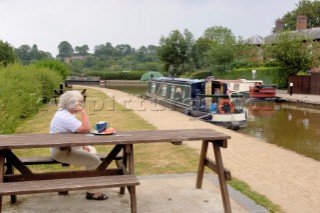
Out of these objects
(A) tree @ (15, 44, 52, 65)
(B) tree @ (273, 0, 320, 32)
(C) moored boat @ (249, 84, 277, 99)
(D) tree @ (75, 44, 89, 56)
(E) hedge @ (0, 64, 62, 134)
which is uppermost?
(B) tree @ (273, 0, 320, 32)

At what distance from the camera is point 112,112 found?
1508 cm

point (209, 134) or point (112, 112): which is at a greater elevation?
point (209, 134)

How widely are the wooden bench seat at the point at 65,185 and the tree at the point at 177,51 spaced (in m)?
41.7

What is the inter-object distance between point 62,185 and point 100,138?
0.58 metres

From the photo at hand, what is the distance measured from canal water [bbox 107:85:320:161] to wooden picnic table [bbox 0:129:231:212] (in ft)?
18.2

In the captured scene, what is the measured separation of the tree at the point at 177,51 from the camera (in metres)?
45.4

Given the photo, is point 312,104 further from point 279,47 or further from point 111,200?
point 111,200

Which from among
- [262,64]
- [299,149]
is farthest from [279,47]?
[299,149]

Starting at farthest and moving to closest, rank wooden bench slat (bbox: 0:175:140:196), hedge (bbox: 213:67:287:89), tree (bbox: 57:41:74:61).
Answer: tree (bbox: 57:41:74:61)
hedge (bbox: 213:67:287:89)
wooden bench slat (bbox: 0:175:140:196)

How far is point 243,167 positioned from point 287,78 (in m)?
25.2

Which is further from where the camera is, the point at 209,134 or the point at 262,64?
the point at 262,64

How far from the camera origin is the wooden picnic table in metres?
3.45

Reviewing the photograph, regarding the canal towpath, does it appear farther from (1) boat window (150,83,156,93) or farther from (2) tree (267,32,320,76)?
(2) tree (267,32,320,76)

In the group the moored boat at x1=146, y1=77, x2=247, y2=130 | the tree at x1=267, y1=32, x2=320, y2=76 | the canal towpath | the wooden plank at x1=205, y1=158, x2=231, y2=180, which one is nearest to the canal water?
the moored boat at x1=146, y1=77, x2=247, y2=130
